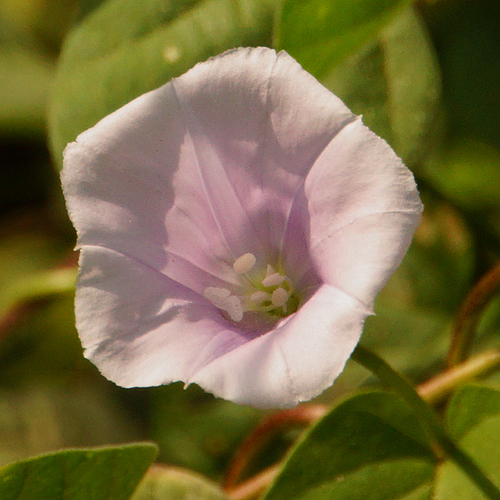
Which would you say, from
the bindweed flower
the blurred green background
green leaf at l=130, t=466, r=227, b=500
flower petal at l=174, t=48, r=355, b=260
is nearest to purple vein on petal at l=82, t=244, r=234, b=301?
the bindweed flower

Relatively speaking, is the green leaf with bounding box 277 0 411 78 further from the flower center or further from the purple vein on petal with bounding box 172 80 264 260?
the flower center

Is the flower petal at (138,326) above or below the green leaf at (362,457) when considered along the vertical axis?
above

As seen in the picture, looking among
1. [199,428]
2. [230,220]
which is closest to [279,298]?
[230,220]

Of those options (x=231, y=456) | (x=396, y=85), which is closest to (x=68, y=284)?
(x=231, y=456)

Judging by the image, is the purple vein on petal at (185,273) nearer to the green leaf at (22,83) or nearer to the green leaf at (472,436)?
the green leaf at (472,436)

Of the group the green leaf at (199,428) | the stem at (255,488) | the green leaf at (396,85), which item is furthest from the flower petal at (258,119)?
the green leaf at (199,428)

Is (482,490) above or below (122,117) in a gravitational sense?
below

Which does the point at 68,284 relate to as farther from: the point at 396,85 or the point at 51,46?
the point at 51,46
